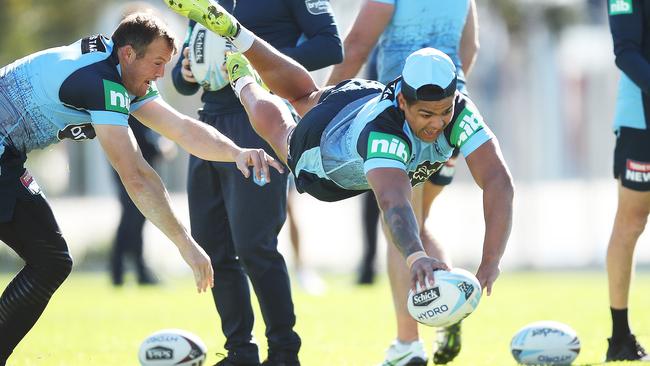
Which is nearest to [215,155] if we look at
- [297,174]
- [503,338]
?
[297,174]

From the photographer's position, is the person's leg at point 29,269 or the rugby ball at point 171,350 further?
the rugby ball at point 171,350

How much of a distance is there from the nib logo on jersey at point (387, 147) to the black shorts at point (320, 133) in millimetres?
819

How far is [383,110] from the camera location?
5969mm

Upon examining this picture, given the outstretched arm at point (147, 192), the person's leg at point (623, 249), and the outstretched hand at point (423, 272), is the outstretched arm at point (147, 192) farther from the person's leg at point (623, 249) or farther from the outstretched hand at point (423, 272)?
the person's leg at point (623, 249)

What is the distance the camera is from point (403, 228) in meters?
5.55

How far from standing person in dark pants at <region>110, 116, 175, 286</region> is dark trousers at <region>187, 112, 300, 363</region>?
20.2ft

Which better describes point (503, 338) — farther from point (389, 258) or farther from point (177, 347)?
point (177, 347)

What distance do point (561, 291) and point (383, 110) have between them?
8.19 m

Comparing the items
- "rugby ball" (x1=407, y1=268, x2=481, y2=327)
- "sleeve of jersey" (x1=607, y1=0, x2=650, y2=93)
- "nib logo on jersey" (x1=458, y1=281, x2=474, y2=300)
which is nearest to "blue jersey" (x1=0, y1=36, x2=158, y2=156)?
"rugby ball" (x1=407, y1=268, x2=481, y2=327)

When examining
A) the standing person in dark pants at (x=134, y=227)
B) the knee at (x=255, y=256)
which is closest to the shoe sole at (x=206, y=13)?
the knee at (x=255, y=256)

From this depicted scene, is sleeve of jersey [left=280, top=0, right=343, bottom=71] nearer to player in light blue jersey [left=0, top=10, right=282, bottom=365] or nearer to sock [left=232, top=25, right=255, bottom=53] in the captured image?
sock [left=232, top=25, right=255, bottom=53]

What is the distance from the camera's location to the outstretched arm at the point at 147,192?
5996 mm

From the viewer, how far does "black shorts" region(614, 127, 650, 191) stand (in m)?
7.12

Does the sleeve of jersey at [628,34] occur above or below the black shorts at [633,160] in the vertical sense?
above
